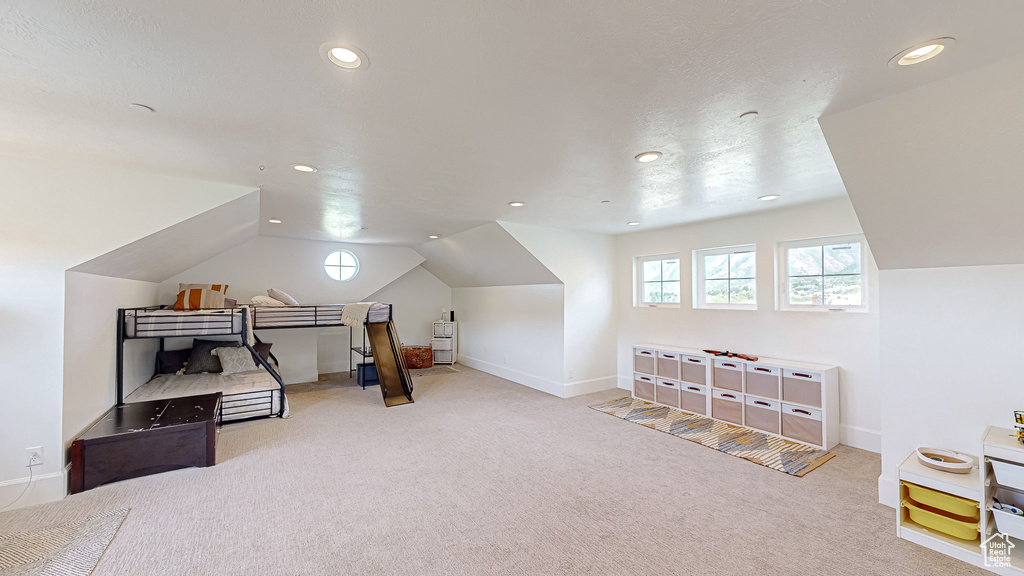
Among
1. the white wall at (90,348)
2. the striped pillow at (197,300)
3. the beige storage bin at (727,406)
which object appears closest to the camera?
the white wall at (90,348)

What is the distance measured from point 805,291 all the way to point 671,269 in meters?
1.57

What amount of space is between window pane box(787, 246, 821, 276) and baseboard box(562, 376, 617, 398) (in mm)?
2740

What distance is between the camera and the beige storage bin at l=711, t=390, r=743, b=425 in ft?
13.9

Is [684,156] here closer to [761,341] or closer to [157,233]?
[761,341]

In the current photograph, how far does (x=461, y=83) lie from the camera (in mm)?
1713

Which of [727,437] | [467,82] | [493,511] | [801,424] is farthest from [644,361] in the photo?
[467,82]

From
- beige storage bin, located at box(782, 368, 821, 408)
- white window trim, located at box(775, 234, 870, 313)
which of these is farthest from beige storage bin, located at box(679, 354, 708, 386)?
white window trim, located at box(775, 234, 870, 313)

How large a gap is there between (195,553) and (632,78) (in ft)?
10.7

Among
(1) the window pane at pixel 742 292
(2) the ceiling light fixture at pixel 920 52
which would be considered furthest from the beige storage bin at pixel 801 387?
(2) the ceiling light fixture at pixel 920 52

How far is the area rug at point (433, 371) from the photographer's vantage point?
23.2 feet

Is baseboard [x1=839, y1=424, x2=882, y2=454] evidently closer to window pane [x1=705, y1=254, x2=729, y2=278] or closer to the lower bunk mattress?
window pane [x1=705, y1=254, x2=729, y2=278]

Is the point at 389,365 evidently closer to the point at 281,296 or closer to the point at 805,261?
the point at 281,296

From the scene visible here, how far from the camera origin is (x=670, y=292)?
5.39 m

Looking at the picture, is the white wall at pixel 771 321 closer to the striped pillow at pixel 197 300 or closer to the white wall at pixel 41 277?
the striped pillow at pixel 197 300
